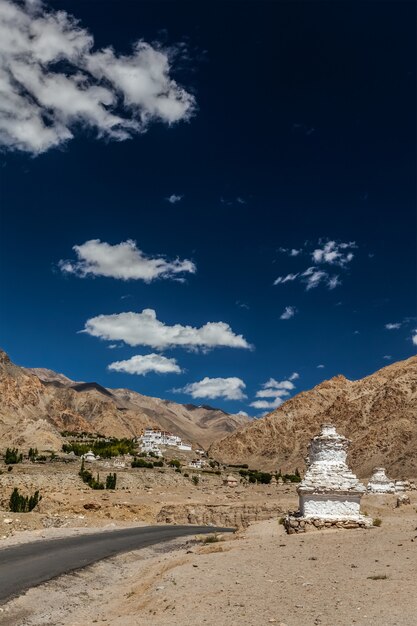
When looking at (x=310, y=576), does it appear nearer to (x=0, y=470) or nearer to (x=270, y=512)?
(x=270, y=512)

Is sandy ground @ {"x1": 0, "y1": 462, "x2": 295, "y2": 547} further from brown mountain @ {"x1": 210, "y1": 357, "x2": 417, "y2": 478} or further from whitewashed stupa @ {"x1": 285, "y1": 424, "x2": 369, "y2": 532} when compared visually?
brown mountain @ {"x1": 210, "y1": 357, "x2": 417, "y2": 478}

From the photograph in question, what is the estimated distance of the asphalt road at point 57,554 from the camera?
42.6 ft

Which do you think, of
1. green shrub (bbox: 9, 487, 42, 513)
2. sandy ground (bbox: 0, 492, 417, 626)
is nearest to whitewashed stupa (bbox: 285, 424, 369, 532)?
sandy ground (bbox: 0, 492, 417, 626)

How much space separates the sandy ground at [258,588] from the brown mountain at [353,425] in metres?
66.6

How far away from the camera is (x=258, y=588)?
9469 millimetres

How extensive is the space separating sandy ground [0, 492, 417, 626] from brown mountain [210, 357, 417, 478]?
6660 centimetres

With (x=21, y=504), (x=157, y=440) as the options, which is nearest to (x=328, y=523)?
(x=21, y=504)

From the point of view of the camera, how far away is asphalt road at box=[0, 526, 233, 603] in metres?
13.0

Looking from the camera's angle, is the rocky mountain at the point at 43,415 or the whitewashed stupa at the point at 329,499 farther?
the rocky mountain at the point at 43,415

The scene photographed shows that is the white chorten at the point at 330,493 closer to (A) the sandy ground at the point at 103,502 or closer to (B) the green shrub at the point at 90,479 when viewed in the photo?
(A) the sandy ground at the point at 103,502

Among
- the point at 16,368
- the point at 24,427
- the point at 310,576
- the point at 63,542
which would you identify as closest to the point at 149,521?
the point at 63,542

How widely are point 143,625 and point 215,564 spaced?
189 inches

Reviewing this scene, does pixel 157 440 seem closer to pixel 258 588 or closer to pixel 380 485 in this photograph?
pixel 380 485

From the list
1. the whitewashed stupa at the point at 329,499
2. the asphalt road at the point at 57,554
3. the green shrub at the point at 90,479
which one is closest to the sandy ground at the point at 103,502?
the green shrub at the point at 90,479
